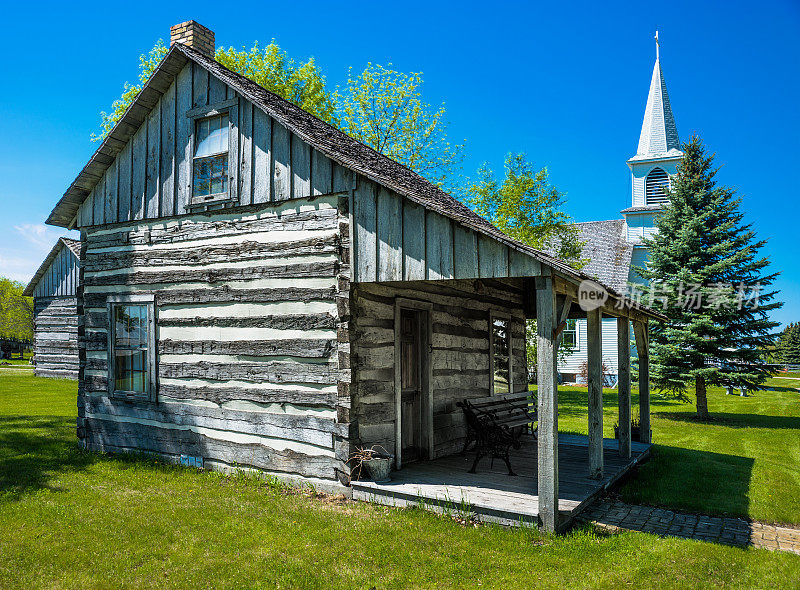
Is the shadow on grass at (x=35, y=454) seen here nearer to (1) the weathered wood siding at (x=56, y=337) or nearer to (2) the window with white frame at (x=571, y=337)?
(1) the weathered wood siding at (x=56, y=337)

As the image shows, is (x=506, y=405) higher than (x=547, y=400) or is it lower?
lower

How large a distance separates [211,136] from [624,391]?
793 cm

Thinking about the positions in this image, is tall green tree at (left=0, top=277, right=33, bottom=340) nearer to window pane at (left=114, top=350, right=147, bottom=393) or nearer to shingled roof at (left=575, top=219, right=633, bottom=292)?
shingled roof at (left=575, top=219, right=633, bottom=292)

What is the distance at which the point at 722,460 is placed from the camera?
35.1ft

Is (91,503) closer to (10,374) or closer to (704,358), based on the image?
(704,358)

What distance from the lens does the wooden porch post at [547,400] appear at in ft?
19.3

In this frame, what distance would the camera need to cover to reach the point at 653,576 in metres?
5.07

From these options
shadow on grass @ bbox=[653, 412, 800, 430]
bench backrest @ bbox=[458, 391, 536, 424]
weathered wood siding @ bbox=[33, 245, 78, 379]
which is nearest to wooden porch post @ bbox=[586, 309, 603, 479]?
bench backrest @ bbox=[458, 391, 536, 424]

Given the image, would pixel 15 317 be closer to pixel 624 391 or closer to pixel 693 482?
pixel 624 391

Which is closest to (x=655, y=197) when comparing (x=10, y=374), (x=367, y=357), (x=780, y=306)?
(x=780, y=306)

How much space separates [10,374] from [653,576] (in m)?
28.9

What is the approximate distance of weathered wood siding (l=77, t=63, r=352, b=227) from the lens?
7.80 meters

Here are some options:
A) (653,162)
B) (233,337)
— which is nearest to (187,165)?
(233,337)

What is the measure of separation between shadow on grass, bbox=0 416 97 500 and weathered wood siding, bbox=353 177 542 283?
5.18 m
